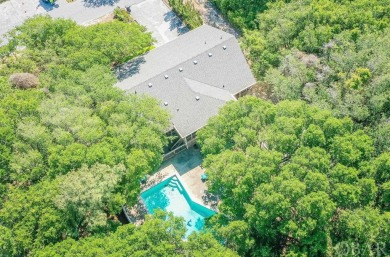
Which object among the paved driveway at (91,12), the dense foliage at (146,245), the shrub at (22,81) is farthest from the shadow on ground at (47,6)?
the dense foliage at (146,245)

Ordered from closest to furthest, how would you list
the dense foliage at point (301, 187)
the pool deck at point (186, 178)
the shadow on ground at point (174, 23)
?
the dense foliage at point (301, 187), the pool deck at point (186, 178), the shadow on ground at point (174, 23)

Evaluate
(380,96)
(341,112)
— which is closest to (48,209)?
(341,112)

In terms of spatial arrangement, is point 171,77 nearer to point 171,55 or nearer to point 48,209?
point 171,55

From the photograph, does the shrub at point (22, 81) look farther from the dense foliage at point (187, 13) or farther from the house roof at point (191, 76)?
the dense foliage at point (187, 13)

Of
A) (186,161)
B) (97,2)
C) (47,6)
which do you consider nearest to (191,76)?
(186,161)

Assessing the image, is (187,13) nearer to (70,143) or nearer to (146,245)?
(70,143)

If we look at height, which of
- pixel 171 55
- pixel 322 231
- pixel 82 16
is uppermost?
pixel 82 16
